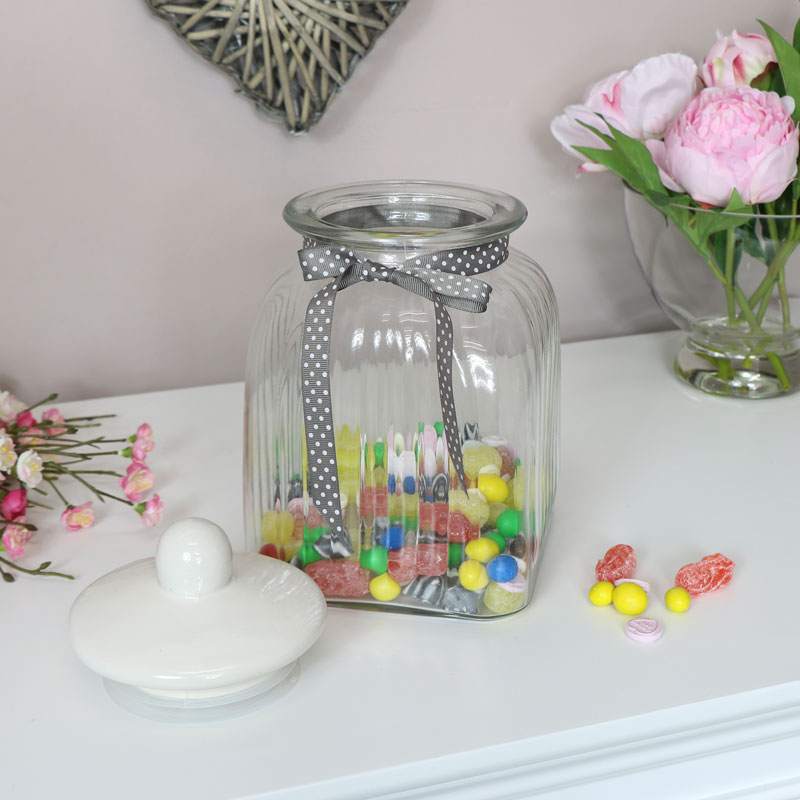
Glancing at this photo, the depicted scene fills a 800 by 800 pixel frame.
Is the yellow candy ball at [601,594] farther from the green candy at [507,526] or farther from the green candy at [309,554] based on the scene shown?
the green candy at [309,554]

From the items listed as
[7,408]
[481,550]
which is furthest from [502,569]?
[7,408]

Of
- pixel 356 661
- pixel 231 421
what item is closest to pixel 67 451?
pixel 231 421

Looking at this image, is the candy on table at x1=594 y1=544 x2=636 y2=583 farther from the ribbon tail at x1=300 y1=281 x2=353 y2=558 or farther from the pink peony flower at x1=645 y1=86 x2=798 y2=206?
the pink peony flower at x1=645 y1=86 x2=798 y2=206

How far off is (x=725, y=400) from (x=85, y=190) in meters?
0.67

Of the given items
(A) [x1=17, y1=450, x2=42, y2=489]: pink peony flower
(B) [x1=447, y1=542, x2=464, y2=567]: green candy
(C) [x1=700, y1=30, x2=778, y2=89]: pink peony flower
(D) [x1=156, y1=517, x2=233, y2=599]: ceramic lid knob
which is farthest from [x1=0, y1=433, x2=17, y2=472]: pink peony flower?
(C) [x1=700, y1=30, x2=778, y2=89]: pink peony flower

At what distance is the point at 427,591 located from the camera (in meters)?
0.66

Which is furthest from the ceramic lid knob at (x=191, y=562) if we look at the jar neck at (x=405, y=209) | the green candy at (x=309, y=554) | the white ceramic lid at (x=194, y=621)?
the jar neck at (x=405, y=209)

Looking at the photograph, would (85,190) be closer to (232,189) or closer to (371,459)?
(232,189)

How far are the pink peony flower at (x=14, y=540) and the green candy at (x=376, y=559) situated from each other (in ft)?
0.82

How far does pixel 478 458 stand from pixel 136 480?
0.97ft

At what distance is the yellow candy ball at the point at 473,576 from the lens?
25.6 inches

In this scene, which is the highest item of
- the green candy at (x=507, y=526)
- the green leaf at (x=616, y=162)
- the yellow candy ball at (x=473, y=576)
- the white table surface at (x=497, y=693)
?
the green leaf at (x=616, y=162)

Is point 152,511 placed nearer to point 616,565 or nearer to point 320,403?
point 320,403

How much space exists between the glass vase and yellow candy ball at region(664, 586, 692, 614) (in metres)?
0.39
